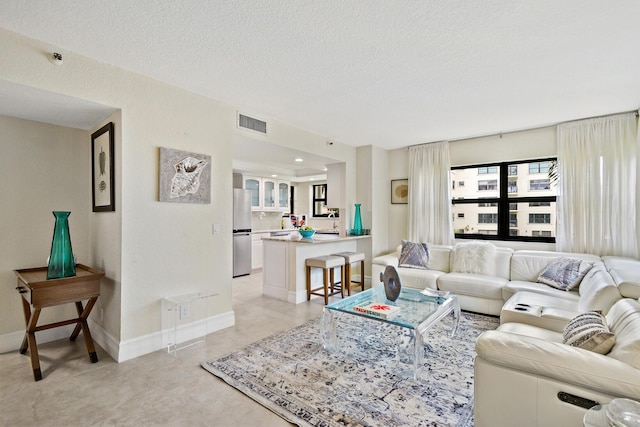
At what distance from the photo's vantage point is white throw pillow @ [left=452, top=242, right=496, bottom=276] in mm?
4188

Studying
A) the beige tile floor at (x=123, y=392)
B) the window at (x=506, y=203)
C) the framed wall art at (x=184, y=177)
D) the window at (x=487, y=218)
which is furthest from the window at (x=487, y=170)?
the beige tile floor at (x=123, y=392)

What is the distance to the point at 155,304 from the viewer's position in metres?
2.85

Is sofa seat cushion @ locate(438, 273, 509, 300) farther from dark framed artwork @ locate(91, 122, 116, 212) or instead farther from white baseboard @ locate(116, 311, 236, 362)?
dark framed artwork @ locate(91, 122, 116, 212)

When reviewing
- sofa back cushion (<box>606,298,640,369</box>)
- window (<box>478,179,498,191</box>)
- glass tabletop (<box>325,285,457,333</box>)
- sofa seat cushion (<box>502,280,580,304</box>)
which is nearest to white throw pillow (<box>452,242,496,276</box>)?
sofa seat cushion (<box>502,280,580,304</box>)

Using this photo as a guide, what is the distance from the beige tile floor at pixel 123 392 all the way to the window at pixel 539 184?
4491 millimetres

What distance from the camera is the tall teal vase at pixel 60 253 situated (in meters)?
2.54

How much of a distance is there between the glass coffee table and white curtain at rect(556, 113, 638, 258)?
2.22 m

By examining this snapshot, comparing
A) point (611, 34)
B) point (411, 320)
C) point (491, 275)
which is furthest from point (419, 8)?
point (491, 275)

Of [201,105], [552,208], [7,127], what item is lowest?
[552,208]

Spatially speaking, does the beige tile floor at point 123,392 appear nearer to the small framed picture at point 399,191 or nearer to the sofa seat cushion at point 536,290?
the sofa seat cushion at point 536,290

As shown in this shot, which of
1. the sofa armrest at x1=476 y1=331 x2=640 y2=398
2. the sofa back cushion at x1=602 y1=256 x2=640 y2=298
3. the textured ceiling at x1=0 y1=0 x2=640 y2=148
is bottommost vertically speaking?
the sofa armrest at x1=476 y1=331 x2=640 y2=398

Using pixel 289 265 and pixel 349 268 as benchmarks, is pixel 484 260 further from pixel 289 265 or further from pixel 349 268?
pixel 289 265

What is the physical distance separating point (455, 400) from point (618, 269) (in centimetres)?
211

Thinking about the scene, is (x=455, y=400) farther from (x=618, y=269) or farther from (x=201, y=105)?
(x=201, y=105)
